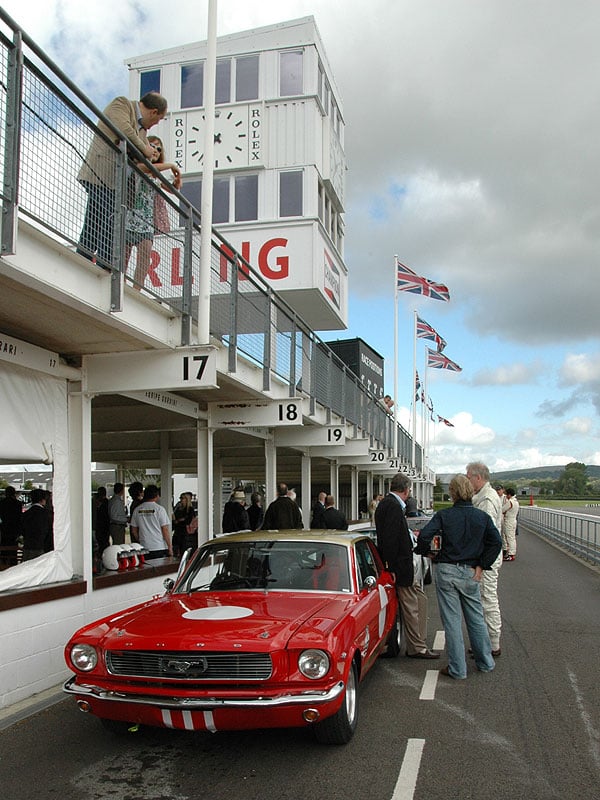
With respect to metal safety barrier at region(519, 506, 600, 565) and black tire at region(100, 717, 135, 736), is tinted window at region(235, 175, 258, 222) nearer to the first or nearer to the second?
metal safety barrier at region(519, 506, 600, 565)

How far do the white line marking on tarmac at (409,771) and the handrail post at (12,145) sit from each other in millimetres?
4081

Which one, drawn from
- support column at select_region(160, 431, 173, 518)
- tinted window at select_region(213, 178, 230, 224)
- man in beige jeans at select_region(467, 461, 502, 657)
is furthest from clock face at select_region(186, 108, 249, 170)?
man in beige jeans at select_region(467, 461, 502, 657)

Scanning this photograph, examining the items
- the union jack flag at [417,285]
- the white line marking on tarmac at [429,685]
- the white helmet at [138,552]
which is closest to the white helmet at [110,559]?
the white helmet at [138,552]

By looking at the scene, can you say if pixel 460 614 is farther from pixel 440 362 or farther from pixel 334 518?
pixel 440 362

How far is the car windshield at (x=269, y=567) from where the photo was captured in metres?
6.31

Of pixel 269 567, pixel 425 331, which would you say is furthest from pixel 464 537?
pixel 425 331

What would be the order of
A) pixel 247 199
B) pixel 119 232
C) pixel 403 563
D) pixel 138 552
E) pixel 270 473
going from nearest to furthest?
pixel 119 232
pixel 403 563
pixel 138 552
pixel 270 473
pixel 247 199

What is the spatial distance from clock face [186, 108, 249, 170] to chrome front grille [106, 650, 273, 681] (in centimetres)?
1666

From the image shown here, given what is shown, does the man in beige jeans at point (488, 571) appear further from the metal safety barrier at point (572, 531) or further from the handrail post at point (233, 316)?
the metal safety barrier at point (572, 531)

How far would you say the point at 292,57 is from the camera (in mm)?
20047

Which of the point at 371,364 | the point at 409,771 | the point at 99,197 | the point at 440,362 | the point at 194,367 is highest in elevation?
the point at 371,364

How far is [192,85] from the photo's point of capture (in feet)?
67.8

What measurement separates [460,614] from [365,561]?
101 centimetres

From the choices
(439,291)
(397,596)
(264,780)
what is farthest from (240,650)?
(439,291)
